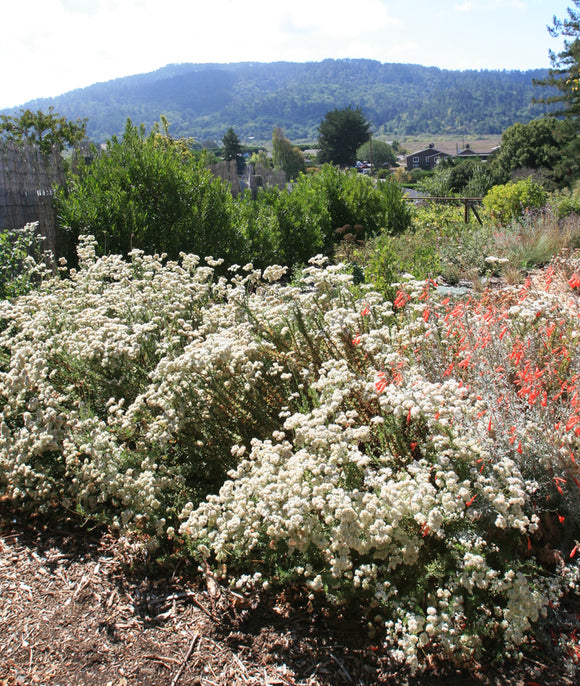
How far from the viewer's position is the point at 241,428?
3.19m

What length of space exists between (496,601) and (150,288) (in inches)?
123

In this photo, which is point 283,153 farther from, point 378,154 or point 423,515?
point 423,515

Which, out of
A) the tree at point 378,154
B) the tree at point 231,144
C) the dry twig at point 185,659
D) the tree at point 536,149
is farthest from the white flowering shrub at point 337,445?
the tree at point 378,154

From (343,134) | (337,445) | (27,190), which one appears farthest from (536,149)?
(343,134)

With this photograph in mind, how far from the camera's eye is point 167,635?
2393 millimetres

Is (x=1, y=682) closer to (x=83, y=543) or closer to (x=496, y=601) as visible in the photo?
(x=83, y=543)

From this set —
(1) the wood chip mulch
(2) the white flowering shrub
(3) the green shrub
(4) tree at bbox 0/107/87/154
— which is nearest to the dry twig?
(1) the wood chip mulch

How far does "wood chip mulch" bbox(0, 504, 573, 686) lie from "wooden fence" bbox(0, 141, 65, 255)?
14.6 feet

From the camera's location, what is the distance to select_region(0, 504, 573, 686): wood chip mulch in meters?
2.13

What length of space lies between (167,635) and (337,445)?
45.6 inches

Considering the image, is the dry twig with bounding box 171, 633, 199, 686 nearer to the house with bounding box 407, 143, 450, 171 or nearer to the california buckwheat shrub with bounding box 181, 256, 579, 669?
the california buckwheat shrub with bounding box 181, 256, 579, 669

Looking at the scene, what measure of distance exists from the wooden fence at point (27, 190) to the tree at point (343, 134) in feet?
288

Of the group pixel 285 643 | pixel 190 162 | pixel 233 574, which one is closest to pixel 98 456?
pixel 233 574

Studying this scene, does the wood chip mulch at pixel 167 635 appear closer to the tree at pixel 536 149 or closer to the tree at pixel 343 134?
the tree at pixel 536 149
